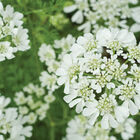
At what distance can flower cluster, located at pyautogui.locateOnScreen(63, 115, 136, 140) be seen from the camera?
4.40m

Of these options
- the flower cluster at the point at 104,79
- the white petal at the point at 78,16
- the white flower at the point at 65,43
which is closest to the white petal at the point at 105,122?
the flower cluster at the point at 104,79

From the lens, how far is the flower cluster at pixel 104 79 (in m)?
3.04

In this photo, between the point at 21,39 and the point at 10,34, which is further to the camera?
the point at 21,39

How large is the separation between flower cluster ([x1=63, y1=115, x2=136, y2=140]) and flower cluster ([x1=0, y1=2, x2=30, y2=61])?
62.1 inches

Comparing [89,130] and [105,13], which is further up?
[105,13]

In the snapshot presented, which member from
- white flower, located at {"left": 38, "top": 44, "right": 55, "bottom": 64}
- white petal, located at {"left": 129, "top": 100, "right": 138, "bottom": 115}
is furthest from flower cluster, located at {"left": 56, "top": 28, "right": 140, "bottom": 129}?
white flower, located at {"left": 38, "top": 44, "right": 55, "bottom": 64}

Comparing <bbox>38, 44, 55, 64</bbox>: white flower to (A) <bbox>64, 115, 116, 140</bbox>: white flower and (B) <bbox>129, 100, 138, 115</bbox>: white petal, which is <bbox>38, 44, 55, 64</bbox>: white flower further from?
(B) <bbox>129, 100, 138, 115</bbox>: white petal

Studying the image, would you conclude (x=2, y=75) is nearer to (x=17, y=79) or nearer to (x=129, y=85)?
(x=17, y=79)

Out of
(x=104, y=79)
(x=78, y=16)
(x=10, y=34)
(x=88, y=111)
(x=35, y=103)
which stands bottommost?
(x=88, y=111)

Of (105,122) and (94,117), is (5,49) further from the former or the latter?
(105,122)

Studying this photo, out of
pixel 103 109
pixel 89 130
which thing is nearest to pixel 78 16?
pixel 89 130

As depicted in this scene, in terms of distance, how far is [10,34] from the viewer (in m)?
3.29

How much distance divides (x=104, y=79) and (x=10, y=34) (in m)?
1.18

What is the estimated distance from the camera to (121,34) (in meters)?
3.30
